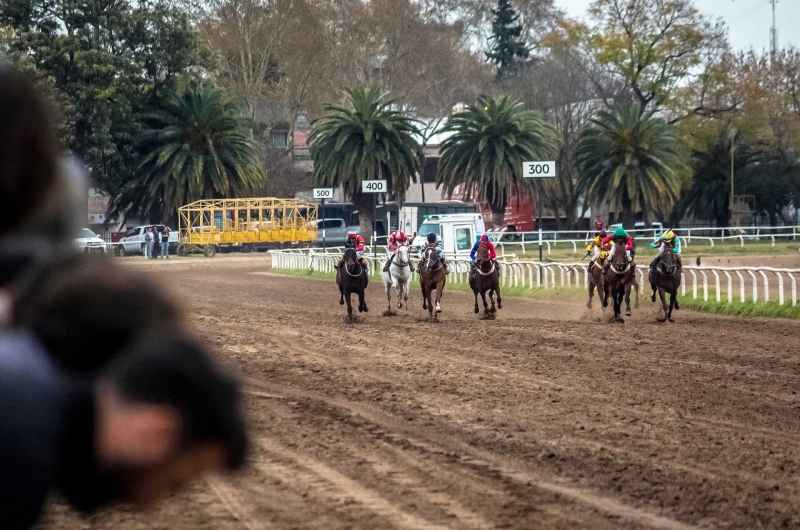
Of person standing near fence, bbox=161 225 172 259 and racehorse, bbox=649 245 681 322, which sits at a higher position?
person standing near fence, bbox=161 225 172 259

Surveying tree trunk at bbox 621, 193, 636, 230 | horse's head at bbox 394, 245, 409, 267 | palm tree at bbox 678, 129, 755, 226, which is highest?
palm tree at bbox 678, 129, 755, 226

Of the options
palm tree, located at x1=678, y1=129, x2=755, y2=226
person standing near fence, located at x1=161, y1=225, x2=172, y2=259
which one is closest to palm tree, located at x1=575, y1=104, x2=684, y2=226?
palm tree, located at x1=678, y1=129, x2=755, y2=226

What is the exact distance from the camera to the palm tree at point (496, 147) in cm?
5178

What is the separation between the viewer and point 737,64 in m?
58.7

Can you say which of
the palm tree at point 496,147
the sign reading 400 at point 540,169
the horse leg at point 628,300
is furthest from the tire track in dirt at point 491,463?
the palm tree at point 496,147

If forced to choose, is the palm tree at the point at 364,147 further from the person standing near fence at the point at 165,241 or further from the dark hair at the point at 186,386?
the dark hair at the point at 186,386

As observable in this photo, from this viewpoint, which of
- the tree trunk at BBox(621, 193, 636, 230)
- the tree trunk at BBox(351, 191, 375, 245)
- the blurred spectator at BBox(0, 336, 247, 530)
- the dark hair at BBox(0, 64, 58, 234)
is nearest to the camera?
the blurred spectator at BBox(0, 336, 247, 530)

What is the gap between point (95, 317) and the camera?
131 cm

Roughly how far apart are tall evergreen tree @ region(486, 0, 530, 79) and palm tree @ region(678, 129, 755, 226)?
19.0 m

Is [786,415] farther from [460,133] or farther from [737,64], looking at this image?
[737,64]

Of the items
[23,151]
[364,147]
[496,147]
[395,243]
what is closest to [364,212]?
[364,147]

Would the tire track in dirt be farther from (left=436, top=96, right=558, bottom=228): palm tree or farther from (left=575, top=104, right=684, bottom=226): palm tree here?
(left=575, top=104, right=684, bottom=226): palm tree

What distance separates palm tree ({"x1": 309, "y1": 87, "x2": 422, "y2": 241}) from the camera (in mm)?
51875

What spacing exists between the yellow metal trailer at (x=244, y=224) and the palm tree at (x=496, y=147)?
9.65 m
